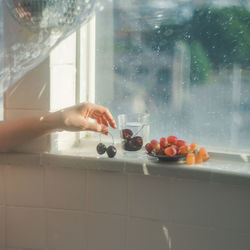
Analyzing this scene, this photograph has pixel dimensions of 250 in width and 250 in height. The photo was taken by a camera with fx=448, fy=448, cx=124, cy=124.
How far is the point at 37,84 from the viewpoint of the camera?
1320 mm

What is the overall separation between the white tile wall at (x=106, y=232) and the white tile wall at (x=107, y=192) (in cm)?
2

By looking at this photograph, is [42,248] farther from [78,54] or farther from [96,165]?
[78,54]

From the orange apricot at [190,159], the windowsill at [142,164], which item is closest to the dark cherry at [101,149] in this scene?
the windowsill at [142,164]

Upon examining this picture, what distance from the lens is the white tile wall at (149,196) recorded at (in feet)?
4.13

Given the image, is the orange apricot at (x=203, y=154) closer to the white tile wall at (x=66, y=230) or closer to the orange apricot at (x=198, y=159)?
the orange apricot at (x=198, y=159)

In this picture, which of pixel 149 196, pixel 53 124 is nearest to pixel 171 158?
pixel 149 196

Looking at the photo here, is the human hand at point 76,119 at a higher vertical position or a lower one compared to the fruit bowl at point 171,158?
higher

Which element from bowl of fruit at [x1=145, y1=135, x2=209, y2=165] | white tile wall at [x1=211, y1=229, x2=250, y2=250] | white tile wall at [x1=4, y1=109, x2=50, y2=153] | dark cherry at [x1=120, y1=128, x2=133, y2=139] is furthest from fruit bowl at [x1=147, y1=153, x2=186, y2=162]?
white tile wall at [x1=4, y1=109, x2=50, y2=153]

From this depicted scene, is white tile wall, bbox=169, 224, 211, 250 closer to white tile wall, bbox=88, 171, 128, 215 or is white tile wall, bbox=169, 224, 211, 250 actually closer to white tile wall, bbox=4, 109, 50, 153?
white tile wall, bbox=88, 171, 128, 215

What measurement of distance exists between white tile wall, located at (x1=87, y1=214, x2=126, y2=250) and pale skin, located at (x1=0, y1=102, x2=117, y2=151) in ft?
0.85

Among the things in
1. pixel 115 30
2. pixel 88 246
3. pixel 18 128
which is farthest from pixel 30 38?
pixel 88 246

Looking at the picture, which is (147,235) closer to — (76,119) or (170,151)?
(170,151)

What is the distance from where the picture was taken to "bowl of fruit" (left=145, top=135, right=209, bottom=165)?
48.2 inches

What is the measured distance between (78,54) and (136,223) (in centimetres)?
55
